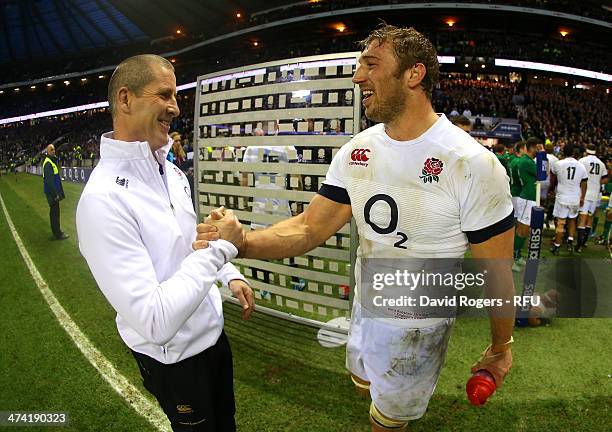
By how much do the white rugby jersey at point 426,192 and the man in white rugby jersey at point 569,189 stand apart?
7.87 meters

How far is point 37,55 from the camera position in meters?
48.7

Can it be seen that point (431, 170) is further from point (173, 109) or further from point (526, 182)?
point (526, 182)

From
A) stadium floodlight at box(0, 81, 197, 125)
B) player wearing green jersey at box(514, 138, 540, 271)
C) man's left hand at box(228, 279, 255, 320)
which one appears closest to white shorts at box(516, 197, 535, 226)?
player wearing green jersey at box(514, 138, 540, 271)

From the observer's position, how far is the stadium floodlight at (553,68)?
99.6ft

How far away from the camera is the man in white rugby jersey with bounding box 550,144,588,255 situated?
8148 millimetres

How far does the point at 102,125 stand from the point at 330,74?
47983 mm

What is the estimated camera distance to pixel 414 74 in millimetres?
1805

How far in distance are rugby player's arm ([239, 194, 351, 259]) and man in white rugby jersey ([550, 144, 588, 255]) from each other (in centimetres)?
801

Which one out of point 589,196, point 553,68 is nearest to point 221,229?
point 589,196

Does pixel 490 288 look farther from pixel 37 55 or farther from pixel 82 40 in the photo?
pixel 37 55

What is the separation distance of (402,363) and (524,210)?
674cm

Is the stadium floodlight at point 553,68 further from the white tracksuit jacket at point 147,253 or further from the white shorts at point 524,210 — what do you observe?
the white tracksuit jacket at point 147,253

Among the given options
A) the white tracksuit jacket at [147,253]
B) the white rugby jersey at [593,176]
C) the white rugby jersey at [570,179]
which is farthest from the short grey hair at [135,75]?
the white rugby jersey at [593,176]

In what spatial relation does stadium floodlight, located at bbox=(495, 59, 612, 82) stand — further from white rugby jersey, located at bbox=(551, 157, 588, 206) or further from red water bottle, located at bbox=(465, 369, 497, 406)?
red water bottle, located at bbox=(465, 369, 497, 406)
